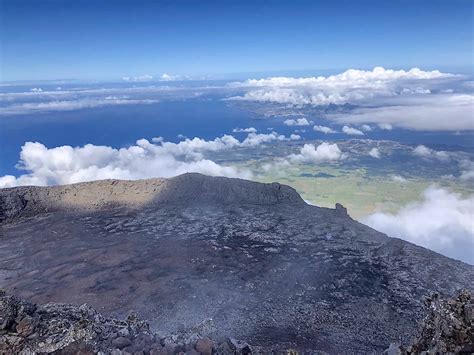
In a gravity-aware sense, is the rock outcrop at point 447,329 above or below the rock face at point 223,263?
above

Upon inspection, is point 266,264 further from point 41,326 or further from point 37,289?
point 41,326

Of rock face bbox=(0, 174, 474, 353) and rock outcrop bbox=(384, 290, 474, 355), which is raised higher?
rock outcrop bbox=(384, 290, 474, 355)

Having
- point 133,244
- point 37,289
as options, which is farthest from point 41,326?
point 133,244

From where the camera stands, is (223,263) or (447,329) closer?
(447,329)

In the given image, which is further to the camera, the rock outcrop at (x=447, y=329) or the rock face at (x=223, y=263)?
the rock face at (x=223, y=263)

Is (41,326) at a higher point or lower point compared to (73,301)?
higher

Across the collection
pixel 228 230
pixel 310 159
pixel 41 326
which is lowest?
pixel 310 159

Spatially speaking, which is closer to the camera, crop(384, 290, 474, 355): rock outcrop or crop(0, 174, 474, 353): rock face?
crop(384, 290, 474, 355): rock outcrop

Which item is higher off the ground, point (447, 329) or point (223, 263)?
point (447, 329)
